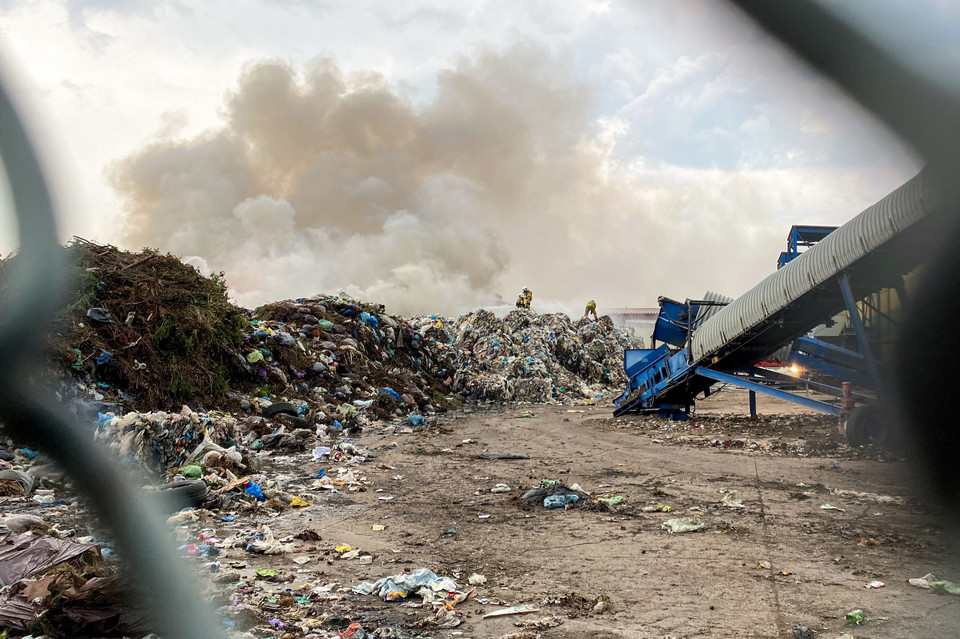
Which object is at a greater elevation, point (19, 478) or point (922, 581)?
point (19, 478)

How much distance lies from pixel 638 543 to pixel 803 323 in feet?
18.5

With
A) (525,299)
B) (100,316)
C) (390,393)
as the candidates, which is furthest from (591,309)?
(100,316)

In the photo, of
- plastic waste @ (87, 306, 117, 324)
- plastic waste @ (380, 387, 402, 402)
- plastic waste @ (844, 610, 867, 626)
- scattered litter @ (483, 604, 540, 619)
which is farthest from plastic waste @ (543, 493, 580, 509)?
plastic waste @ (380, 387, 402, 402)

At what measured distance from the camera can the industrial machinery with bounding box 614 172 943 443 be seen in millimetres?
6863

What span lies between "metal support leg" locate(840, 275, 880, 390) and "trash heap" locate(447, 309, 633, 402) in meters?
9.59

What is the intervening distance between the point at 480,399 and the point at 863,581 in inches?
496

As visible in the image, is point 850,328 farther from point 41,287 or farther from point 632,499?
point 41,287

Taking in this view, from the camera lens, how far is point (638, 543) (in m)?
4.58

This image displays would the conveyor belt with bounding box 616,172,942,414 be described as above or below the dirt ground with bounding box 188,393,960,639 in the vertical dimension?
above

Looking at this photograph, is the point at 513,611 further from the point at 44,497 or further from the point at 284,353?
the point at 284,353

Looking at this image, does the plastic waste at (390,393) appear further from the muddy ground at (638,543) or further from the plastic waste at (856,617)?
the plastic waste at (856,617)

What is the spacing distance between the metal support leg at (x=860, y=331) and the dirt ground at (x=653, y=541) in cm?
99

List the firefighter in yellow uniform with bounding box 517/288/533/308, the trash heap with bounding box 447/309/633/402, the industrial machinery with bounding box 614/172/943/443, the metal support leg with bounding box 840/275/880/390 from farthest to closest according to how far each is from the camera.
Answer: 1. the firefighter in yellow uniform with bounding box 517/288/533/308
2. the trash heap with bounding box 447/309/633/402
3. the metal support leg with bounding box 840/275/880/390
4. the industrial machinery with bounding box 614/172/943/443

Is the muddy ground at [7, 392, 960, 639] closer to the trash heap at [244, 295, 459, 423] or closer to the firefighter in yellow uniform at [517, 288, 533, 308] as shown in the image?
the trash heap at [244, 295, 459, 423]
